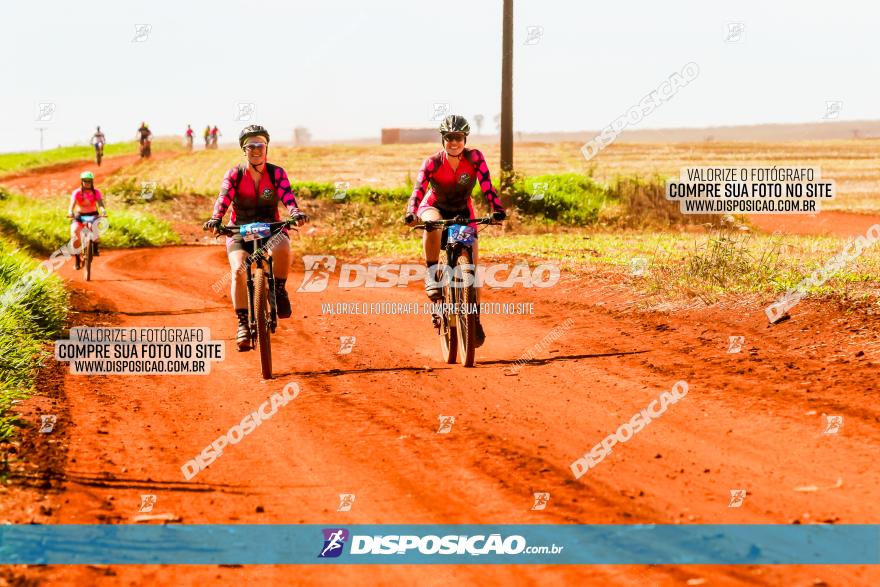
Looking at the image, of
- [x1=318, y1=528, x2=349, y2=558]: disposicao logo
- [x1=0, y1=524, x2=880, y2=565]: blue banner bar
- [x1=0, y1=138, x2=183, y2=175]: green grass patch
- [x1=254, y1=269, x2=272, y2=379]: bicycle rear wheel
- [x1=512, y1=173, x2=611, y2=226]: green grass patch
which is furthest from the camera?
[x1=0, y1=138, x2=183, y2=175]: green grass patch

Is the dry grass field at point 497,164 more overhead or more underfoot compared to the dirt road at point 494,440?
more overhead

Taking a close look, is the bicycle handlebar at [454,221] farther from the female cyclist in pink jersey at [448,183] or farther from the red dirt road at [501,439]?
the red dirt road at [501,439]

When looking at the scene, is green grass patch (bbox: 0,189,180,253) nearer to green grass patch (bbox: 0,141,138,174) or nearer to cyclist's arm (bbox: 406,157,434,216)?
cyclist's arm (bbox: 406,157,434,216)

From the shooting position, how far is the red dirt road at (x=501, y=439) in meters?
5.60

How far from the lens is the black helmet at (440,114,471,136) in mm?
10758

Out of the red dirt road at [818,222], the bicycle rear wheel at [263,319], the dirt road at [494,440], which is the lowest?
the red dirt road at [818,222]

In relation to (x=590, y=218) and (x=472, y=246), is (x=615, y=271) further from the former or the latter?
(x=590, y=218)

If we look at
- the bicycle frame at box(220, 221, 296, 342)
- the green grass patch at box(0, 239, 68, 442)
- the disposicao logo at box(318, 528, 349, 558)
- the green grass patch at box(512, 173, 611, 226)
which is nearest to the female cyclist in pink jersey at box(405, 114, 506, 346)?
the bicycle frame at box(220, 221, 296, 342)

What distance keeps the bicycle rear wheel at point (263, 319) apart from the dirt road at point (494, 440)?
183mm

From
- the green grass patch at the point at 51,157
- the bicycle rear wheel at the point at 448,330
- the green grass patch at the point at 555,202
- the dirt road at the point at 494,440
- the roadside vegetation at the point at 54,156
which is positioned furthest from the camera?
the green grass patch at the point at 51,157

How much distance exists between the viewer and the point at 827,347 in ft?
32.8

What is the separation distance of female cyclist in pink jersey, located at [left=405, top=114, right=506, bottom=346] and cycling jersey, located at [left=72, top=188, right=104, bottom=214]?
11.8m

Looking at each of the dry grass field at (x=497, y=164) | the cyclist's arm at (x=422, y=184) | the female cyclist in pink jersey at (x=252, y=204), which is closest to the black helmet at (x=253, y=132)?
the female cyclist in pink jersey at (x=252, y=204)

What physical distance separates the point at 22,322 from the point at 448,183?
17.5 feet
